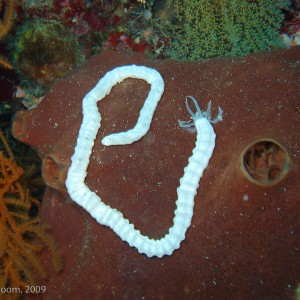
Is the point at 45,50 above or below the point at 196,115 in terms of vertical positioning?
above

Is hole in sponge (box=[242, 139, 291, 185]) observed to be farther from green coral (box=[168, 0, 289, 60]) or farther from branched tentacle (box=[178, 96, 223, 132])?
green coral (box=[168, 0, 289, 60])

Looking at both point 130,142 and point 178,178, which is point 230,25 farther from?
point 178,178

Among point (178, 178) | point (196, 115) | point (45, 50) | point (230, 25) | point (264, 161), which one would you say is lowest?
point (178, 178)

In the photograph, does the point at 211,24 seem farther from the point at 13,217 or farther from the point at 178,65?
the point at 13,217

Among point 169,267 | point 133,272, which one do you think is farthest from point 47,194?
point 169,267

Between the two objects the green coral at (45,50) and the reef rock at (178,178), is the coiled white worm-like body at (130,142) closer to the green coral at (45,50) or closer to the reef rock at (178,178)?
the reef rock at (178,178)

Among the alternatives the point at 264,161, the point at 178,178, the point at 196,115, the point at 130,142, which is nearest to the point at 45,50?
the point at 130,142
